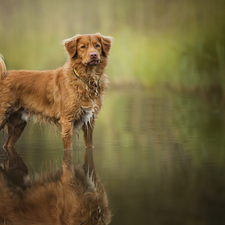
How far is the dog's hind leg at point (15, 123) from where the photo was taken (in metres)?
6.31

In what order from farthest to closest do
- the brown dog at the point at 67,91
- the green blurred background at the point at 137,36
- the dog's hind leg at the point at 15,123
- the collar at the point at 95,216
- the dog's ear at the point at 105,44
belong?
the green blurred background at the point at 137,36, the dog's hind leg at the point at 15,123, the dog's ear at the point at 105,44, the brown dog at the point at 67,91, the collar at the point at 95,216

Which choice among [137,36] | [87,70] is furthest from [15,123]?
[137,36]

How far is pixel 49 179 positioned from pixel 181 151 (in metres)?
2.06

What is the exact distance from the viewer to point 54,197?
3.74 metres

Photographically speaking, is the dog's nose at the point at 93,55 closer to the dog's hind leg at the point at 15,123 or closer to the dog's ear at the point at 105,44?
the dog's ear at the point at 105,44

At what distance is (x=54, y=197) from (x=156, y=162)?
168 cm

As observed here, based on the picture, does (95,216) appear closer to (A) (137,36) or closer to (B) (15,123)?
(B) (15,123)

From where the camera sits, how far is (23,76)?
6.26 metres

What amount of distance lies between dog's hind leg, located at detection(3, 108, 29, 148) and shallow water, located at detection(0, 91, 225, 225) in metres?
0.14

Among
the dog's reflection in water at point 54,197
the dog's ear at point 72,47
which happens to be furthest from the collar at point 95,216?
the dog's ear at point 72,47

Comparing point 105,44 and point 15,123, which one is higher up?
point 105,44

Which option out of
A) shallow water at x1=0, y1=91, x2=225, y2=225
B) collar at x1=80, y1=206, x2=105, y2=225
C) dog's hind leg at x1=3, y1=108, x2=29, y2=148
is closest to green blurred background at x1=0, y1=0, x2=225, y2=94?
shallow water at x1=0, y1=91, x2=225, y2=225

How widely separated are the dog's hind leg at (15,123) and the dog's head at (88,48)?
1094 millimetres

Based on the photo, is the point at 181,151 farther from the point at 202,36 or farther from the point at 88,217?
the point at 202,36
